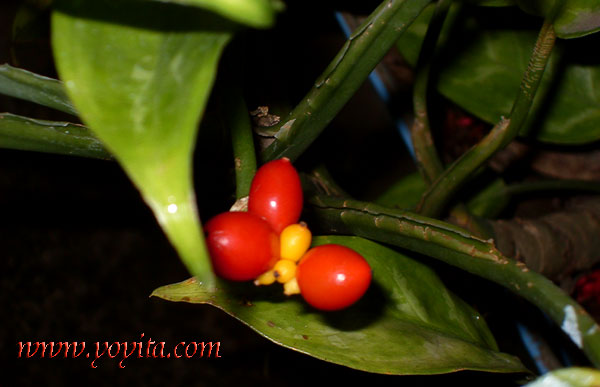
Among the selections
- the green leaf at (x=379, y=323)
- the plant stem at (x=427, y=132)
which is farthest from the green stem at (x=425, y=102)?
the green leaf at (x=379, y=323)

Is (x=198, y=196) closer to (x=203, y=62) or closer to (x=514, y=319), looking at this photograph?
(x=203, y=62)

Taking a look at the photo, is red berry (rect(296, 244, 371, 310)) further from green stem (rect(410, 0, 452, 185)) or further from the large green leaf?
the large green leaf

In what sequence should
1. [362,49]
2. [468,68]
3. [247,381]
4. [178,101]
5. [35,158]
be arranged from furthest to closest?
1. [247,381]
2. [35,158]
3. [468,68]
4. [362,49]
5. [178,101]

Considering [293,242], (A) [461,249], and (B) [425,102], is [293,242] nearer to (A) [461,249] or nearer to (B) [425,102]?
(A) [461,249]

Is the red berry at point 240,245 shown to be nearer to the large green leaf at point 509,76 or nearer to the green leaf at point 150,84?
the green leaf at point 150,84

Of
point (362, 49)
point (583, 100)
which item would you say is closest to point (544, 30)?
point (362, 49)

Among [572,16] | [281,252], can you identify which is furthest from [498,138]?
[281,252]

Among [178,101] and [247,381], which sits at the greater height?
[178,101]
